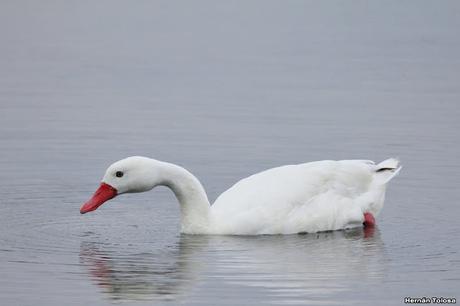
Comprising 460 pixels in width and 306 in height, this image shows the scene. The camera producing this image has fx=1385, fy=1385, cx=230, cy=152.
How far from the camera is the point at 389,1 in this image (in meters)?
46.4

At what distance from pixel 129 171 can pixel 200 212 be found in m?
0.97

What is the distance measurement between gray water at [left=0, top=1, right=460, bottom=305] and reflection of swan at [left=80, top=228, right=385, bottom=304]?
3 centimetres

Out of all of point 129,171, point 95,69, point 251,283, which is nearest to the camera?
point 251,283

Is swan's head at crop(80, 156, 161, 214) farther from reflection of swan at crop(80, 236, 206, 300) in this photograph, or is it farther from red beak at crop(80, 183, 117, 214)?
reflection of swan at crop(80, 236, 206, 300)

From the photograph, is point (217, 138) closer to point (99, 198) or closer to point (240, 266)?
point (99, 198)

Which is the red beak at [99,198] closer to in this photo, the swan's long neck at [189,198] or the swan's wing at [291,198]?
the swan's long neck at [189,198]

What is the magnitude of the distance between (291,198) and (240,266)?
197 cm

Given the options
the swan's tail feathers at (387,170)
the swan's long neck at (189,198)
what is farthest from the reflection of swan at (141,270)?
the swan's tail feathers at (387,170)

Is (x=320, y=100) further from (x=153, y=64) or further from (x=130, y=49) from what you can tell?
(x=130, y=49)

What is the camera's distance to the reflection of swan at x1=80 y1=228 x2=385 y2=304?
13.4m

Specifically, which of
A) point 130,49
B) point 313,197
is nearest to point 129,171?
point 313,197

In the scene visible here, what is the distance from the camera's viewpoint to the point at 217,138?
851 inches

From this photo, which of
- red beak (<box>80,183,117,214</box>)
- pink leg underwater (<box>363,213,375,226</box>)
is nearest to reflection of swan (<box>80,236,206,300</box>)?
red beak (<box>80,183,117,214</box>)

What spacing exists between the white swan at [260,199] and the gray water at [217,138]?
0.22 m
